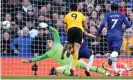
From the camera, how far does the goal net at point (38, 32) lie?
18.5m

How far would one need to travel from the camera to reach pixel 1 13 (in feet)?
63.8

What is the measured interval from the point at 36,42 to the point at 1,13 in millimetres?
1237

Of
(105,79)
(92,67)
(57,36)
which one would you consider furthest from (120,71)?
(105,79)

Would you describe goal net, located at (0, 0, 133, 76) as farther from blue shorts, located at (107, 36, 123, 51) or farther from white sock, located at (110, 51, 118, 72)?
blue shorts, located at (107, 36, 123, 51)

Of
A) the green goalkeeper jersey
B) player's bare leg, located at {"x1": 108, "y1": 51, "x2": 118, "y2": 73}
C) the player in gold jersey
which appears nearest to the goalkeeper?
the green goalkeeper jersey

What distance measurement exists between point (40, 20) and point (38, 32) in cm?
34

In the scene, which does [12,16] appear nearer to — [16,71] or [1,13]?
[1,13]

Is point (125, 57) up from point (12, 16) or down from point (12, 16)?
down

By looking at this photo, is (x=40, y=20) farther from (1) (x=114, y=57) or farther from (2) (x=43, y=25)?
(1) (x=114, y=57)

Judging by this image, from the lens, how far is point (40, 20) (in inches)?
771

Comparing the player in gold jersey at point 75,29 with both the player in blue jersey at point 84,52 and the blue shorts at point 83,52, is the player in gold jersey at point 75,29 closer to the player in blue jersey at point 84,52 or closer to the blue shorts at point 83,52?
the player in blue jersey at point 84,52

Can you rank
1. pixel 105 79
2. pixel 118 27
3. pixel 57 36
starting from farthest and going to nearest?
pixel 57 36 → pixel 118 27 → pixel 105 79

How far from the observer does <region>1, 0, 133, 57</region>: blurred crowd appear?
19.1m

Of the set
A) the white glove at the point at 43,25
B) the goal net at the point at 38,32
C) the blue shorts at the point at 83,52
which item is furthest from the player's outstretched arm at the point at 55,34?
the blue shorts at the point at 83,52
